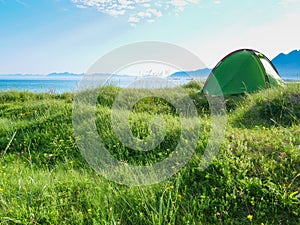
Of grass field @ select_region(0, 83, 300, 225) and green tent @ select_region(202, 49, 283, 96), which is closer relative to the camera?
grass field @ select_region(0, 83, 300, 225)

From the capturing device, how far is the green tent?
8266mm

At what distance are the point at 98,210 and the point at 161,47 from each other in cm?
285

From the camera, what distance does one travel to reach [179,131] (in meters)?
4.41

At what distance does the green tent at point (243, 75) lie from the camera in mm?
8266

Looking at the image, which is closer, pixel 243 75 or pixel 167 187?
pixel 167 187

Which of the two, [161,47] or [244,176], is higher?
[161,47]

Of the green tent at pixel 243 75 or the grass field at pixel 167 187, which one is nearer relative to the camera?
the grass field at pixel 167 187

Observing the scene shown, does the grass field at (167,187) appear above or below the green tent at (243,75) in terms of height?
below

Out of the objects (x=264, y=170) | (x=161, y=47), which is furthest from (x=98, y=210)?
(x=161, y=47)

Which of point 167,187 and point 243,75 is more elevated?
point 243,75

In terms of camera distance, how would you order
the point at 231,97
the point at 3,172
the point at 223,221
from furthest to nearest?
the point at 231,97 < the point at 3,172 < the point at 223,221

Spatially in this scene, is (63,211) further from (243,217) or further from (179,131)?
(179,131)

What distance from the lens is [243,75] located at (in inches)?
333

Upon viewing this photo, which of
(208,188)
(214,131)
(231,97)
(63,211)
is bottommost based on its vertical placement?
(63,211)
